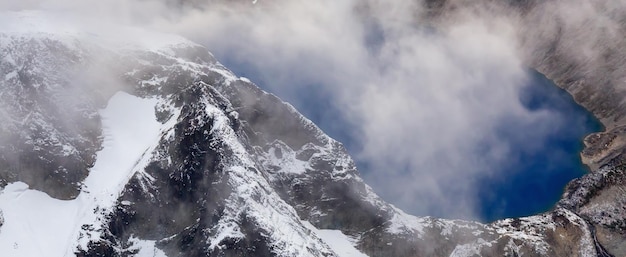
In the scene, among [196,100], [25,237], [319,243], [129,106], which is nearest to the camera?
[25,237]

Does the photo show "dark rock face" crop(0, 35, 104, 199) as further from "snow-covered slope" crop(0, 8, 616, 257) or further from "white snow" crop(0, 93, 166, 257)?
"white snow" crop(0, 93, 166, 257)

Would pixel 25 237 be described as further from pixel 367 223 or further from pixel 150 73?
pixel 367 223

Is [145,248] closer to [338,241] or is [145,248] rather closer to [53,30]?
[338,241]

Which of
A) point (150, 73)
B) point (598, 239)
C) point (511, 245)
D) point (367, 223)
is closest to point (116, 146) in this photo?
point (150, 73)

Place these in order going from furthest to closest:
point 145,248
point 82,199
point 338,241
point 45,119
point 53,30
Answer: point 53,30, point 338,241, point 45,119, point 82,199, point 145,248

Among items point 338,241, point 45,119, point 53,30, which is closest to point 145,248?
point 45,119

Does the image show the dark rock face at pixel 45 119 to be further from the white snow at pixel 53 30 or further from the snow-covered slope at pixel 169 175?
the white snow at pixel 53 30

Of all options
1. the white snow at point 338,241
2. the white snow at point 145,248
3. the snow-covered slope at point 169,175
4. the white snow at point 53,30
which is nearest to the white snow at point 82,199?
the snow-covered slope at point 169,175
